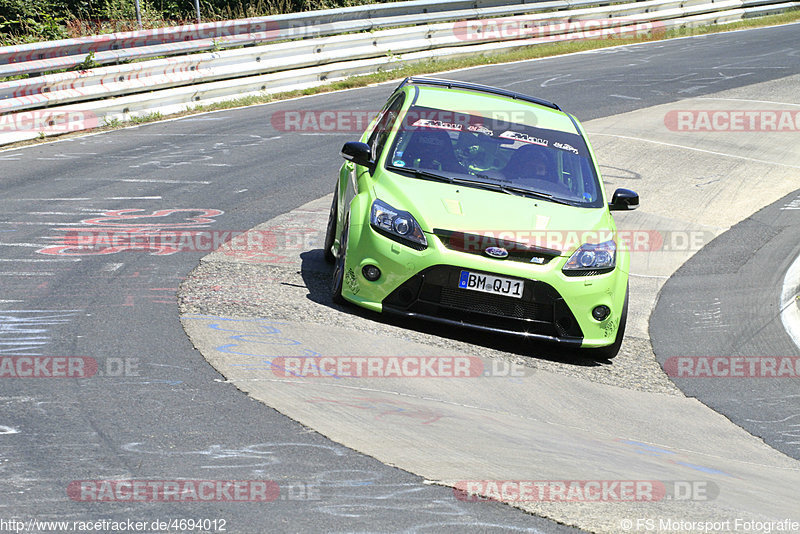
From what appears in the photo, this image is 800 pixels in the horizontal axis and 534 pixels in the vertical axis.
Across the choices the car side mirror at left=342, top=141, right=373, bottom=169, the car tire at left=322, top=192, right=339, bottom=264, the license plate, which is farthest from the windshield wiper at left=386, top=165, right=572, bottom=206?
the car tire at left=322, top=192, right=339, bottom=264

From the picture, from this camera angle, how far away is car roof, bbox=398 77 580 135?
8.41 m

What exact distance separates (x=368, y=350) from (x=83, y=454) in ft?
7.74

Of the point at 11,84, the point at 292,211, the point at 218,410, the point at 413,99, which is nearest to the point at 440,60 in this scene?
the point at 11,84

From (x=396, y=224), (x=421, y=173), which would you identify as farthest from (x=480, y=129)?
(x=396, y=224)

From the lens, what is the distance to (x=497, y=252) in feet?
22.2

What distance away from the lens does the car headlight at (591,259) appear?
6938mm

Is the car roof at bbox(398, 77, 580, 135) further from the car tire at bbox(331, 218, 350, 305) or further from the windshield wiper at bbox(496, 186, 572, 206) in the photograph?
the car tire at bbox(331, 218, 350, 305)

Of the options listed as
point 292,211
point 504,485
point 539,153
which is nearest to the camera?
point 504,485

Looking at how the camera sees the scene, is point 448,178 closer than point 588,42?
Yes

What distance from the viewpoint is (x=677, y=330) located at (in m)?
8.30

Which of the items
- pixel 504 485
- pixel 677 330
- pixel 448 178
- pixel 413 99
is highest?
pixel 413 99

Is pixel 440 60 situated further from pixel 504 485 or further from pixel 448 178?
pixel 504 485

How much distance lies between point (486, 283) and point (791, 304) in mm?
3520

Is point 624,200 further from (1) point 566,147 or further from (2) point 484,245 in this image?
(2) point 484,245
